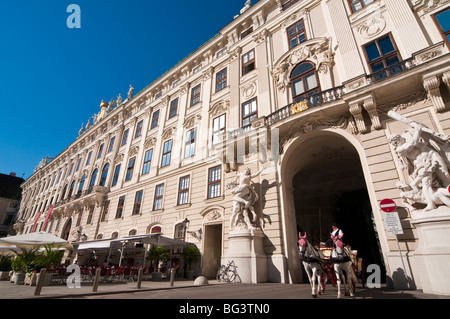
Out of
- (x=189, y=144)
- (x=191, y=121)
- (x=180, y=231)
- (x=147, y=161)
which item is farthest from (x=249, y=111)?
(x=147, y=161)

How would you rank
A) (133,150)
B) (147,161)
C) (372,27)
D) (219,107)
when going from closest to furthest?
1. (372,27)
2. (219,107)
3. (147,161)
4. (133,150)

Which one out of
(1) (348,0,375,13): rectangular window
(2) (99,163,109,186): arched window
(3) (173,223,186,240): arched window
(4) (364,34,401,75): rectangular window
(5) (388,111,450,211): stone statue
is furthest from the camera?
(2) (99,163,109,186): arched window

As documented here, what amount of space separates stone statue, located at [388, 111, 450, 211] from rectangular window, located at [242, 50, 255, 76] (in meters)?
11.9

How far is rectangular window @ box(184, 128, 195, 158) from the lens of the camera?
19.1 m

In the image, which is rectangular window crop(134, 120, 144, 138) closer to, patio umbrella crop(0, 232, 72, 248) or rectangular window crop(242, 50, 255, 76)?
rectangular window crop(242, 50, 255, 76)

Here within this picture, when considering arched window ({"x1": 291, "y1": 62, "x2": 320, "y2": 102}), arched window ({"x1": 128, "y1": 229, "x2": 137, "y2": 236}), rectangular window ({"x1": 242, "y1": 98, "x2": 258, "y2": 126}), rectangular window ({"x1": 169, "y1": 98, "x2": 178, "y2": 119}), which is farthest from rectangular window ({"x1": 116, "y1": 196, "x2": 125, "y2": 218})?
arched window ({"x1": 291, "y1": 62, "x2": 320, "y2": 102})

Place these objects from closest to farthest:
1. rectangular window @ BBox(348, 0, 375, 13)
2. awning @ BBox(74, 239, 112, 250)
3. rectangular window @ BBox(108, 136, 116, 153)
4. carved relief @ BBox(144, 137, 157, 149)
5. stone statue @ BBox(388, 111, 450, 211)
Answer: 1. stone statue @ BBox(388, 111, 450, 211)
2. rectangular window @ BBox(348, 0, 375, 13)
3. awning @ BBox(74, 239, 112, 250)
4. carved relief @ BBox(144, 137, 157, 149)
5. rectangular window @ BBox(108, 136, 116, 153)

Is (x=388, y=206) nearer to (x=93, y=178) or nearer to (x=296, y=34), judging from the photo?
(x=296, y=34)

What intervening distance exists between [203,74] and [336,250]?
64.0ft

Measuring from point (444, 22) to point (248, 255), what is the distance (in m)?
14.0

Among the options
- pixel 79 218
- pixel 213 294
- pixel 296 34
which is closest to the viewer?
pixel 213 294

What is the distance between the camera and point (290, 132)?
41.9ft

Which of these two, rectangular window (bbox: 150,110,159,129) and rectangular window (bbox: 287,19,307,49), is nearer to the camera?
rectangular window (bbox: 287,19,307,49)
